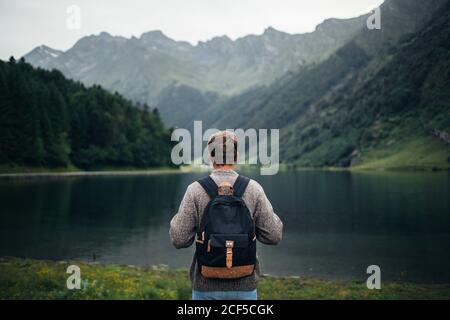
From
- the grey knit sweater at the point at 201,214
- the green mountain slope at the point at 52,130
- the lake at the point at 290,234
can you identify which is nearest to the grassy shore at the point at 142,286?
the lake at the point at 290,234

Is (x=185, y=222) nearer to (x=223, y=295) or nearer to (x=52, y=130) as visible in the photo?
(x=223, y=295)

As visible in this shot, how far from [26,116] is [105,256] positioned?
118332 millimetres

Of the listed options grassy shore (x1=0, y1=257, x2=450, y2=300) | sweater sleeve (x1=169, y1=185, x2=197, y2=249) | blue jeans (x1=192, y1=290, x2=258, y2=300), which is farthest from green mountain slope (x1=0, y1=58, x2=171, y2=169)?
blue jeans (x1=192, y1=290, x2=258, y2=300)

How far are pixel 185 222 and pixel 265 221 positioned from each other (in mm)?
1360

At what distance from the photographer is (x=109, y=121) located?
19525cm

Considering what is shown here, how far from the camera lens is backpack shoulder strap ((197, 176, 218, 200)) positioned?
7867 millimetres

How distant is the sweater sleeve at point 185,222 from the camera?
7.94 meters

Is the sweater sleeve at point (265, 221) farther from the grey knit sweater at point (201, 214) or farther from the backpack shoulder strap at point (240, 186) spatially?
the backpack shoulder strap at point (240, 186)

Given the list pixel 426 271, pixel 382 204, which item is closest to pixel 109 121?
pixel 382 204

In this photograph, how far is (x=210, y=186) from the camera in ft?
26.0

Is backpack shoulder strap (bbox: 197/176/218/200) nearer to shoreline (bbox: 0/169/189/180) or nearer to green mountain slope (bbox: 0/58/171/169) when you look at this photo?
shoreline (bbox: 0/169/189/180)

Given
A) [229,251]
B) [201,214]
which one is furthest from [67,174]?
[229,251]
